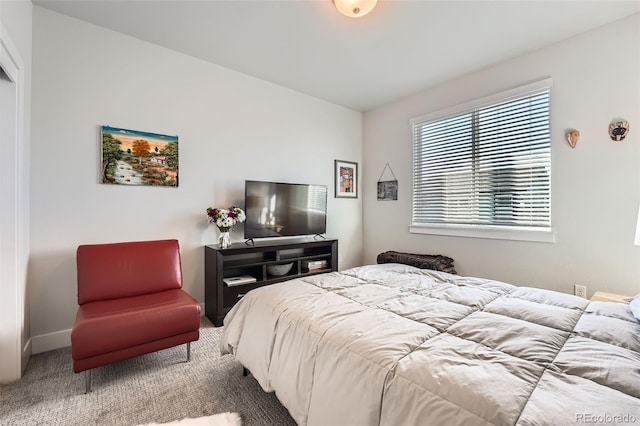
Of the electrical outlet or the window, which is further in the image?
the window

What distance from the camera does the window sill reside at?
9.06ft

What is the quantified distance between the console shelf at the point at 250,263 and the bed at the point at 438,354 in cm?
104

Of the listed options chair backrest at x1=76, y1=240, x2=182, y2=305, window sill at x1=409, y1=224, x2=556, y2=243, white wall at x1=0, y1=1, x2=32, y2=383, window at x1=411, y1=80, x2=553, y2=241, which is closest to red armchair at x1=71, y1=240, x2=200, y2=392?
chair backrest at x1=76, y1=240, x2=182, y2=305

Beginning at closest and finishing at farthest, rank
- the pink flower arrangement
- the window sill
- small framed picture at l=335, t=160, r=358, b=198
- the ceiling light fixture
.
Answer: the ceiling light fixture → the window sill → the pink flower arrangement → small framed picture at l=335, t=160, r=358, b=198

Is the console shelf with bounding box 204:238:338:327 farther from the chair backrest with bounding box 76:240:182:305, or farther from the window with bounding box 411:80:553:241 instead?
the window with bounding box 411:80:553:241

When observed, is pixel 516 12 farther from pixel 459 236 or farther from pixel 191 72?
pixel 191 72

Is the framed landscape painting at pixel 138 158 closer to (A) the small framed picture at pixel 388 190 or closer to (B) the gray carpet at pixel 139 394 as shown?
(B) the gray carpet at pixel 139 394

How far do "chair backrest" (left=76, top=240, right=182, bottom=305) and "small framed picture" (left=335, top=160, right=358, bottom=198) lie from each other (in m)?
2.44

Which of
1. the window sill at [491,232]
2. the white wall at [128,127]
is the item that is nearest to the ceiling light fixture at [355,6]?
the white wall at [128,127]

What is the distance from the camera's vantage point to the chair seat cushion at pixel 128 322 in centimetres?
173

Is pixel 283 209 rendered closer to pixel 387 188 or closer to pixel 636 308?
pixel 387 188

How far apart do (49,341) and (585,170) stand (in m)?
4.75

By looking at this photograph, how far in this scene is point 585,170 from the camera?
8.31 ft

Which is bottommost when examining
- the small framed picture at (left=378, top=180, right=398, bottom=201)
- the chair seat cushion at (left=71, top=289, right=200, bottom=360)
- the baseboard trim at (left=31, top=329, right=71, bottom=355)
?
the baseboard trim at (left=31, top=329, right=71, bottom=355)
